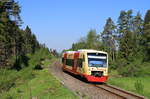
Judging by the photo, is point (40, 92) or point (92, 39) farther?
point (92, 39)

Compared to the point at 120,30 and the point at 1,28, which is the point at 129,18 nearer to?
the point at 120,30

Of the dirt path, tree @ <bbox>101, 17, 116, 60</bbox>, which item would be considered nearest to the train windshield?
the dirt path

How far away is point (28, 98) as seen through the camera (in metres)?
15.7

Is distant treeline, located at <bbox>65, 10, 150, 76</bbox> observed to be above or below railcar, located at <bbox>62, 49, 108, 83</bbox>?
above

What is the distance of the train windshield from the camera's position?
2538 cm

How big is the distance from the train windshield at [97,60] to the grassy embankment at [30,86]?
3655mm

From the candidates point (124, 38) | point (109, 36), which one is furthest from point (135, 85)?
point (109, 36)

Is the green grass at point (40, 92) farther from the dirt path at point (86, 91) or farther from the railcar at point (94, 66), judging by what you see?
the railcar at point (94, 66)

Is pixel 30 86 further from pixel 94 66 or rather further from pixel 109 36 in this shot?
pixel 109 36

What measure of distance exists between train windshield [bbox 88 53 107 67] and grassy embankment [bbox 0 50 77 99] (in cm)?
366

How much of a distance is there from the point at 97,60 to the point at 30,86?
6.84 metres

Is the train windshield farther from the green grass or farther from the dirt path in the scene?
the green grass

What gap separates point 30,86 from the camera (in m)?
22.3

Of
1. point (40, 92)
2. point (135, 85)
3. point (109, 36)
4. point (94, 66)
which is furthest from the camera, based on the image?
point (109, 36)
